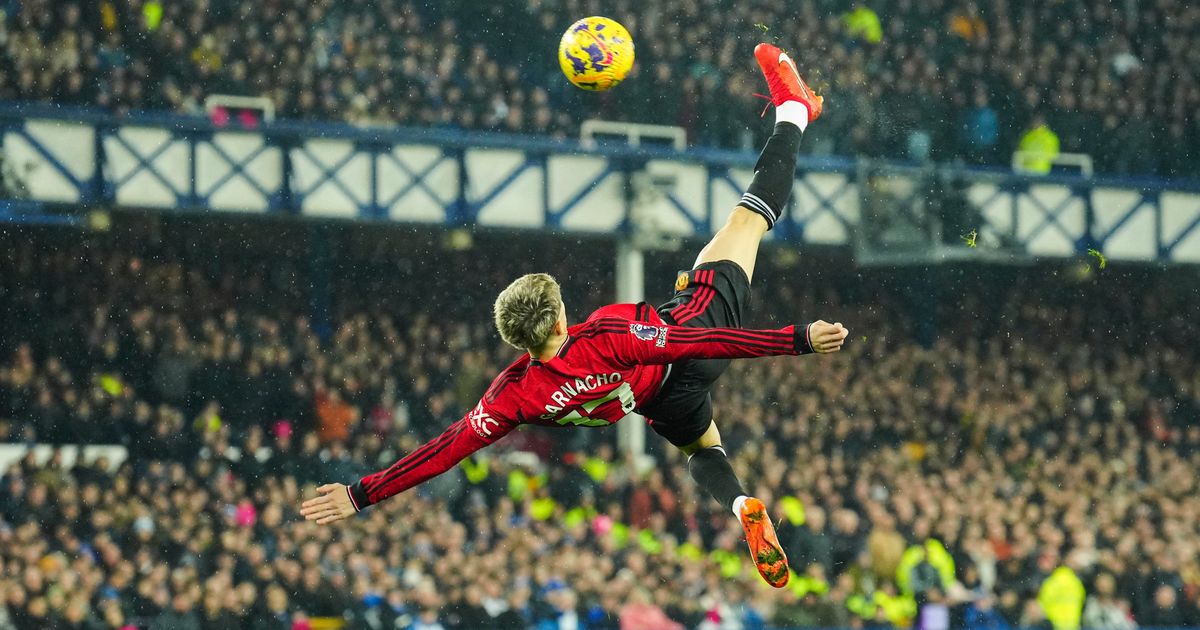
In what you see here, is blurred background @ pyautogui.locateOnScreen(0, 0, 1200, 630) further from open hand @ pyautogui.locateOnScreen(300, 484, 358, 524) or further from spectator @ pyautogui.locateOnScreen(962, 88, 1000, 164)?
open hand @ pyautogui.locateOnScreen(300, 484, 358, 524)

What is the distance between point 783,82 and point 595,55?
1.22m

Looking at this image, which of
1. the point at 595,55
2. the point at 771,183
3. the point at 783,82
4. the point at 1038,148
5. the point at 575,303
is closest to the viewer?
the point at 771,183

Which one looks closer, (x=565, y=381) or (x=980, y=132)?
(x=565, y=381)

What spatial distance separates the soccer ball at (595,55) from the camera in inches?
368

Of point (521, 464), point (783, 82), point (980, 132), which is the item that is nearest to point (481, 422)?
point (783, 82)

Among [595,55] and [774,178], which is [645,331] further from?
[595,55]

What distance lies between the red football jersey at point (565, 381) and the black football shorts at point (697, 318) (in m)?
0.45

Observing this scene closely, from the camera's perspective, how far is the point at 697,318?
24.6 ft

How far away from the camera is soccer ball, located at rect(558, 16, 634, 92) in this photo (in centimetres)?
934

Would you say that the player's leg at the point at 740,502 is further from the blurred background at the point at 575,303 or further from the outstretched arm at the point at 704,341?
the blurred background at the point at 575,303

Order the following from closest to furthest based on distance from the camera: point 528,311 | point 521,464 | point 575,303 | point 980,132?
point 528,311
point 521,464
point 575,303
point 980,132

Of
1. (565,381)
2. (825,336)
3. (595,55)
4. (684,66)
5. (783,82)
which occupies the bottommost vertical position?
(565,381)

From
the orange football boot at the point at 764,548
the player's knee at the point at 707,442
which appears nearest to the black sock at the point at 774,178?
the player's knee at the point at 707,442

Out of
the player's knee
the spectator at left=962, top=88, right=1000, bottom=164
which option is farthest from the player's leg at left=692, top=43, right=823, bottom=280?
the spectator at left=962, top=88, right=1000, bottom=164
